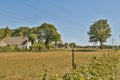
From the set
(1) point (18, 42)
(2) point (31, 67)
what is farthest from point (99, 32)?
(2) point (31, 67)

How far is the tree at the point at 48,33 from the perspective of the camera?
4174 inches

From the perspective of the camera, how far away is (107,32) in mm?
94062

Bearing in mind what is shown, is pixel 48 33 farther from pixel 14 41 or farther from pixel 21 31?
pixel 21 31

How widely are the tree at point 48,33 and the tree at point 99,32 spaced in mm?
18486

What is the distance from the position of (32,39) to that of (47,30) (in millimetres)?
8405

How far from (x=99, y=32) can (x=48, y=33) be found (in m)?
23.4

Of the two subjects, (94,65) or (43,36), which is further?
(43,36)

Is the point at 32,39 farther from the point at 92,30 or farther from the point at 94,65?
the point at 94,65

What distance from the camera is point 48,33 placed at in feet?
352

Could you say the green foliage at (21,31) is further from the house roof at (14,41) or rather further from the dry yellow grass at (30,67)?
Result: the dry yellow grass at (30,67)

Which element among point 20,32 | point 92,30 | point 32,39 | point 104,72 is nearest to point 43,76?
point 104,72

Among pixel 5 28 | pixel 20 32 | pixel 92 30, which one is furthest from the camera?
pixel 20 32

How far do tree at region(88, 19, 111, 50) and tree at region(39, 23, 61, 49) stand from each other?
18486 mm

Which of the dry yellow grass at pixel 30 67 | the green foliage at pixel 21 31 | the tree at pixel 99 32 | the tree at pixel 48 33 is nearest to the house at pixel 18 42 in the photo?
the tree at pixel 48 33
